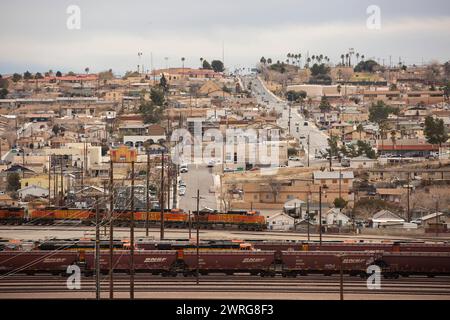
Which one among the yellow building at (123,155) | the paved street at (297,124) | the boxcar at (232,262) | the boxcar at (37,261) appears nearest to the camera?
the boxcar at (37,261)

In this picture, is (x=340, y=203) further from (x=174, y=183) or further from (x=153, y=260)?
(x=153, y=260)

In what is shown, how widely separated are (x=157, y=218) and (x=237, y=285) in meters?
6.44

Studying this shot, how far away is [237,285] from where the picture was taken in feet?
32.3

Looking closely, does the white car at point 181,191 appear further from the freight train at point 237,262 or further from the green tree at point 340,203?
the freight train at point 237,262

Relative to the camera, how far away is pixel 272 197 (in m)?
21.0

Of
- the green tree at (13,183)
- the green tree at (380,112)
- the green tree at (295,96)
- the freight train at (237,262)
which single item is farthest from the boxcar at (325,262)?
the green tree at (295,96)

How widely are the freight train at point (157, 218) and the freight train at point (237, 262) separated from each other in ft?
16.4

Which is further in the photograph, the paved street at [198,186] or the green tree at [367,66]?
the green tree at [367,66]

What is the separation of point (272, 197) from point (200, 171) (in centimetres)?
551

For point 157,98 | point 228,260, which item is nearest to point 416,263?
point 228,260

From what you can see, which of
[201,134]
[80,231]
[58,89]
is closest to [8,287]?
[80,231]

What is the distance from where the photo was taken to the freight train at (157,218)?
52.4 feet

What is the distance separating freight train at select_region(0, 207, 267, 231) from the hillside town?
7.7 inches
